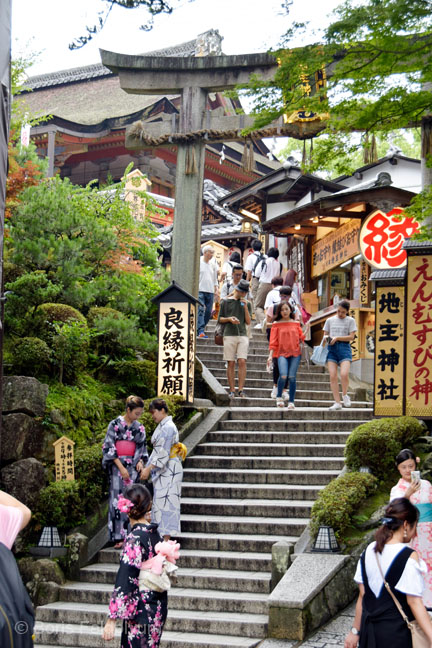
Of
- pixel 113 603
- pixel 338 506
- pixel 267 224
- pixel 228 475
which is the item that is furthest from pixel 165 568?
pixel 267 224

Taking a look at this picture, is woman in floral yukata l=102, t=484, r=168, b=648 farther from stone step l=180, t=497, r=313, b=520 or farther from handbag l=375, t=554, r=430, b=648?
stone step l=180, t=497, r=313, b=520

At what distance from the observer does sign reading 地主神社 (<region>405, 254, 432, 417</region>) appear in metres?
12.3

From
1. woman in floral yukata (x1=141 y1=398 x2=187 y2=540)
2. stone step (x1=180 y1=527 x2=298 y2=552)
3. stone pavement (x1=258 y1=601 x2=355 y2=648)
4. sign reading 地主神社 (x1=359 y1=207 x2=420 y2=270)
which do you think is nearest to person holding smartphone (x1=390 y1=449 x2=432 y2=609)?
stone pavement (x1=258 y1=601 x2=355 y2=648)

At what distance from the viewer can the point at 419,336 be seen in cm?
1237

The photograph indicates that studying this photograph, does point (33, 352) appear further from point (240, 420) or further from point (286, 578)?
point (286, 578)

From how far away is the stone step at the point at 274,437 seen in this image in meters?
13.5

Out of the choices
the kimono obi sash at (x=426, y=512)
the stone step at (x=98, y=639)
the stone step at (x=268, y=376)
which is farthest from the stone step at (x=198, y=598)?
the stone step at (x=268, y=376)

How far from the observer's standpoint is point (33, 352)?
42.8 feet

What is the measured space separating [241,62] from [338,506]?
30.7 feet

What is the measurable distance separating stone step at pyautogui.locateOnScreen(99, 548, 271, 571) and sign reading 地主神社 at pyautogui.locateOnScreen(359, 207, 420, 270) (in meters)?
9.30

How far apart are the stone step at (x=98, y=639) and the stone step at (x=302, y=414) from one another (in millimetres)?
5466

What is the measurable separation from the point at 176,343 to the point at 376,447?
4.57m

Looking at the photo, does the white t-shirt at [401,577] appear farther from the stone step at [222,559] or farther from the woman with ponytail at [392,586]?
the stone step at [222,559]

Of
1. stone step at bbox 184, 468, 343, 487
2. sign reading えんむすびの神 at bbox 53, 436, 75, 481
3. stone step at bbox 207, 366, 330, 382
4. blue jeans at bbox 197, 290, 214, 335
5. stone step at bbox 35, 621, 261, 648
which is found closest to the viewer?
stone step at bbox 35, 621, 261, 648
